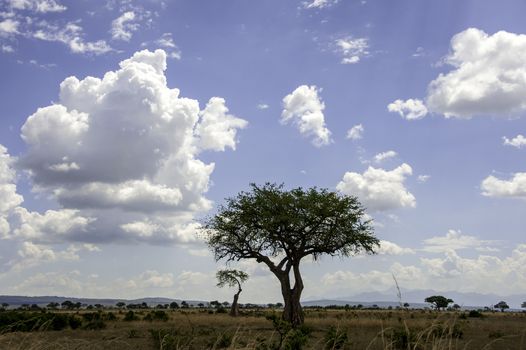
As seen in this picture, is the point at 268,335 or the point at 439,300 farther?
the point at 439,300

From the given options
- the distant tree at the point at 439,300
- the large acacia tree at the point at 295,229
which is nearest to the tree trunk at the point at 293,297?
the large acacia tree at the point at 295,229

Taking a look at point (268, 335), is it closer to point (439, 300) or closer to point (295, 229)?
point (295, 229)

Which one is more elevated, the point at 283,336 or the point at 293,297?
the point at 293,297

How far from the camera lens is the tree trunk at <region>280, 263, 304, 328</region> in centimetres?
3775

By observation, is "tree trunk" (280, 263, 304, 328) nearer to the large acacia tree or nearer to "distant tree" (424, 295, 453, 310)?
the large acacia tree

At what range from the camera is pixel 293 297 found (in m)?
37.9

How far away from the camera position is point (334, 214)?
126 ft

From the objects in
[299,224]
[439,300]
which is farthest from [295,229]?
[439,300]

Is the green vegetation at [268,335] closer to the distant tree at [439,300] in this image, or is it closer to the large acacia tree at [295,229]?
the large acacia tree at [295,229]

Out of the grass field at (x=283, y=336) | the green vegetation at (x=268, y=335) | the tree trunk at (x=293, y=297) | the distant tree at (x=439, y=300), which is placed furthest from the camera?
the distant tree at (x=439, y=300)

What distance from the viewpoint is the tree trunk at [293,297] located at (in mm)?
37750

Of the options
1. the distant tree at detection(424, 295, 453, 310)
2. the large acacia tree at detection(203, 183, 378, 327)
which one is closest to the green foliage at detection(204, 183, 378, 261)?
→ the large acacia tree at detection(203, 183, 378, 327)

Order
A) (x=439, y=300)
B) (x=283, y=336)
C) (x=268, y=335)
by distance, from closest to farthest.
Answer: (x=283, y=336)
(x=268, y=335)
(x=439, y=300)

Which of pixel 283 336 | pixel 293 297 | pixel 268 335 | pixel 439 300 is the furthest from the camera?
pixel 439 300
